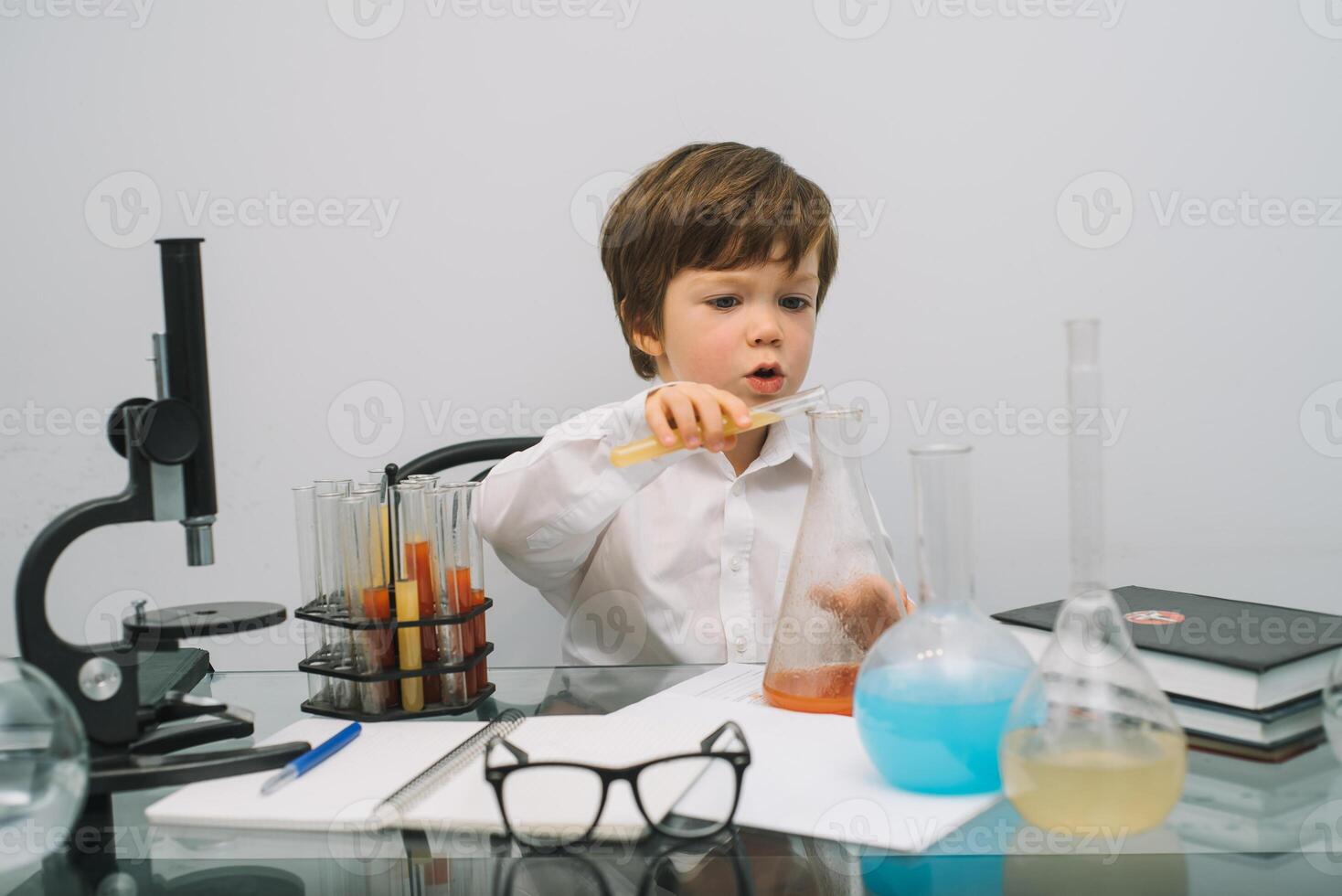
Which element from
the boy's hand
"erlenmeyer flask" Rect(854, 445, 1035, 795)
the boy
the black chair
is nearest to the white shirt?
the boy

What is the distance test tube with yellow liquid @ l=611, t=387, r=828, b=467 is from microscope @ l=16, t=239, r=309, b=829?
22 cm

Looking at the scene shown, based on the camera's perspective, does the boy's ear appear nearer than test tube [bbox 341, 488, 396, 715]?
No

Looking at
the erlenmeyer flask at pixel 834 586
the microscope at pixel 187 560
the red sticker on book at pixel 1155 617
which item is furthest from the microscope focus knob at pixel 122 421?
the red sticker on book at pixel 1155 617

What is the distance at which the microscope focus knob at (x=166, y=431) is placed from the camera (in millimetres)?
A: 665

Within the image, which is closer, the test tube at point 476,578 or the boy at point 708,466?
the test tube at point 476,578

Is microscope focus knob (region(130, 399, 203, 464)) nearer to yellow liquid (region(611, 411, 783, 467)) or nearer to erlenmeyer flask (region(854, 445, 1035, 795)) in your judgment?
yellow liquid (region(611, 411, 783, 467))

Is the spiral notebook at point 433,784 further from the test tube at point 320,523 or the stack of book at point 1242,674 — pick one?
the stack of book at point 1242,674

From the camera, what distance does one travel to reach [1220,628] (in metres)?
0.74

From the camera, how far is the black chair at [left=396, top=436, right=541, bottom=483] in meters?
1.25

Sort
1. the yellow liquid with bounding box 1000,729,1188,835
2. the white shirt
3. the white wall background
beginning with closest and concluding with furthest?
the yellow liquid with bounding box 1000,729,1188,835 < the white shirt < the white wall background

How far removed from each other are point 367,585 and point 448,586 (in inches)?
2.1

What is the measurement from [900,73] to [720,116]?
23 cm

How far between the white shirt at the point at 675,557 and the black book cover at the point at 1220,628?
1.34 feet

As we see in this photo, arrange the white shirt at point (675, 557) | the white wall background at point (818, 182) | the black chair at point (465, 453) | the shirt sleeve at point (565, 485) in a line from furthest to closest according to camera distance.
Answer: the white wall background at point (818, 182) → the black chair at point (465, 453) → the white shirt at point (675, 557) → the shirt sleeve at point (565, 485)
